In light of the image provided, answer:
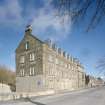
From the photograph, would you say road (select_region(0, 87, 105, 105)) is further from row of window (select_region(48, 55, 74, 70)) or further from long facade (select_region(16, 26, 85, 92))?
row of window (select_region(48, 55, 74, 70))

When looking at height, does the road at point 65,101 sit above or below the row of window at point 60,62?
below

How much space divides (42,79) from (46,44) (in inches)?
329

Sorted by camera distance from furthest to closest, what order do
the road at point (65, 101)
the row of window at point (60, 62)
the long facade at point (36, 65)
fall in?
1. the row of window at point (60, 62)
2. the long facade at point (36, 65)
3. the road at point (65, 101)

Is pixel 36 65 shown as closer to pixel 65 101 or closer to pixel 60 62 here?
pixel 60 62

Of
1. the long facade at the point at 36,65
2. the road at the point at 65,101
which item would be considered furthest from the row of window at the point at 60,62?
the road at the point at 65,101

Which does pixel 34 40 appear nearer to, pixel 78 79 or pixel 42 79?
pixel 42 79

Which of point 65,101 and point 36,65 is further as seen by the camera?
point 36,65

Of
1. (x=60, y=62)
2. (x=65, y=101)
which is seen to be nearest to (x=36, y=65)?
(x=60, y=62)

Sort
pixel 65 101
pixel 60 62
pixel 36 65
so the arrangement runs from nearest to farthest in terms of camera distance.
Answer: pixel 65 101 < pixel 36 65 < pixel 60 62

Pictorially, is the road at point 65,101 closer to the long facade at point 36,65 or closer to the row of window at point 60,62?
the long facade at point 36,65

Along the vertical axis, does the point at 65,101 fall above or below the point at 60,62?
below

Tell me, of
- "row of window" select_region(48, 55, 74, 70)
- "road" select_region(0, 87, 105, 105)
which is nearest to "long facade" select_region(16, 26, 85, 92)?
"row of window" select_region(48, 55, 74, 70)

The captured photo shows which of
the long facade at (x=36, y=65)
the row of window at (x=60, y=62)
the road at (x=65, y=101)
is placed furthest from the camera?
the row of window at (x=60, y=62)

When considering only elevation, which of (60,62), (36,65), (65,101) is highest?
(60,62)
